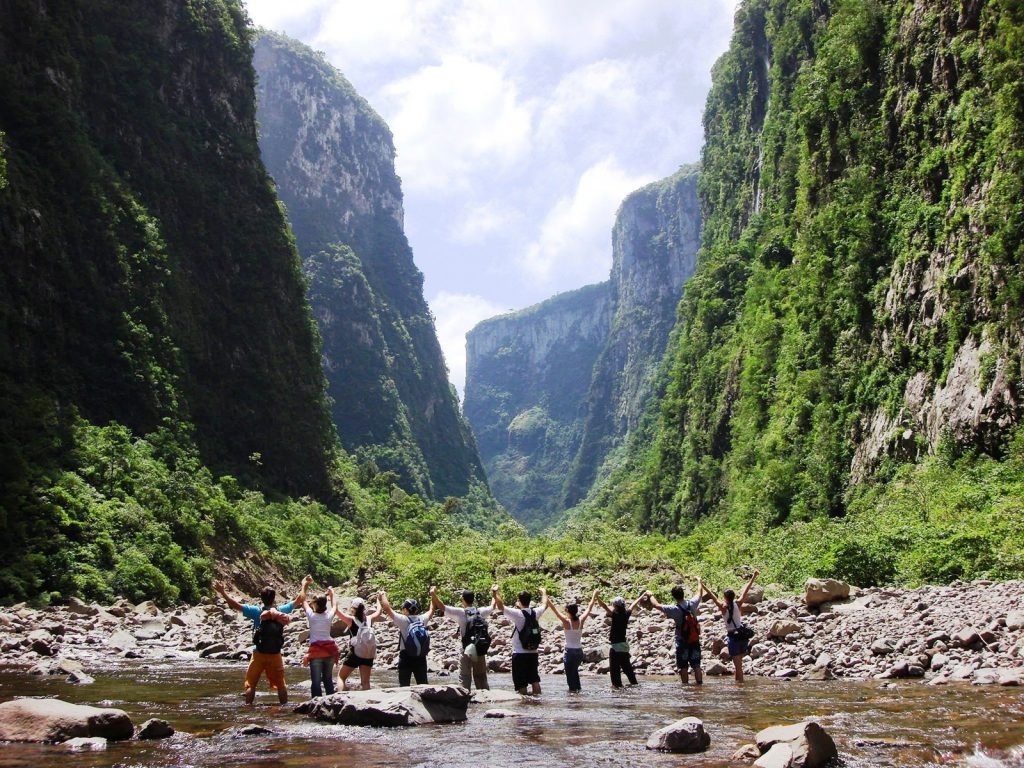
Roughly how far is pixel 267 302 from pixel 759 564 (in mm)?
47088

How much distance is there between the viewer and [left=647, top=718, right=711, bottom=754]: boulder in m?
8.04

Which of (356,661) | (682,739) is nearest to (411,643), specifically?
(356,661)

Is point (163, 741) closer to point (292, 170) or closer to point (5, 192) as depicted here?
point (5, 192)

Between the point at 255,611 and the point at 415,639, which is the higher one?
the point at 255,611

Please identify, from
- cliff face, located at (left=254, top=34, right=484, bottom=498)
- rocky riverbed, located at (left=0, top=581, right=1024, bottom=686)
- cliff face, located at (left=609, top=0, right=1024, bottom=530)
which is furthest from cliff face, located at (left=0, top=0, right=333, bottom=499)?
cliff face, located at (left=254, top=34, right=484, bottom=498)

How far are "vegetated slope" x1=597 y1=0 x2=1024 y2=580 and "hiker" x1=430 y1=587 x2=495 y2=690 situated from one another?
11.1 m

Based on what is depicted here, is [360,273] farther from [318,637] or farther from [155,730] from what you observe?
[155,730]

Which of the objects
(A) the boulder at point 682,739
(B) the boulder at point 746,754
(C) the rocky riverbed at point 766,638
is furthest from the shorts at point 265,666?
(B) the boulder at point 746,754

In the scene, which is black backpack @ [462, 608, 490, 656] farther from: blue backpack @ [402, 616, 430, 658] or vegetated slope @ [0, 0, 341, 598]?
vegetated slope @ [0, 0, 341, 598]

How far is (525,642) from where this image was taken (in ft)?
41.4

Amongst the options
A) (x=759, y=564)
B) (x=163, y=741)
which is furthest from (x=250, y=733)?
(x=759, y=564)

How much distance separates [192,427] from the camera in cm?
4853

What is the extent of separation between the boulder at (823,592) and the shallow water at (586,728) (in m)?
4.46

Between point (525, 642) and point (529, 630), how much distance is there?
23 cm
